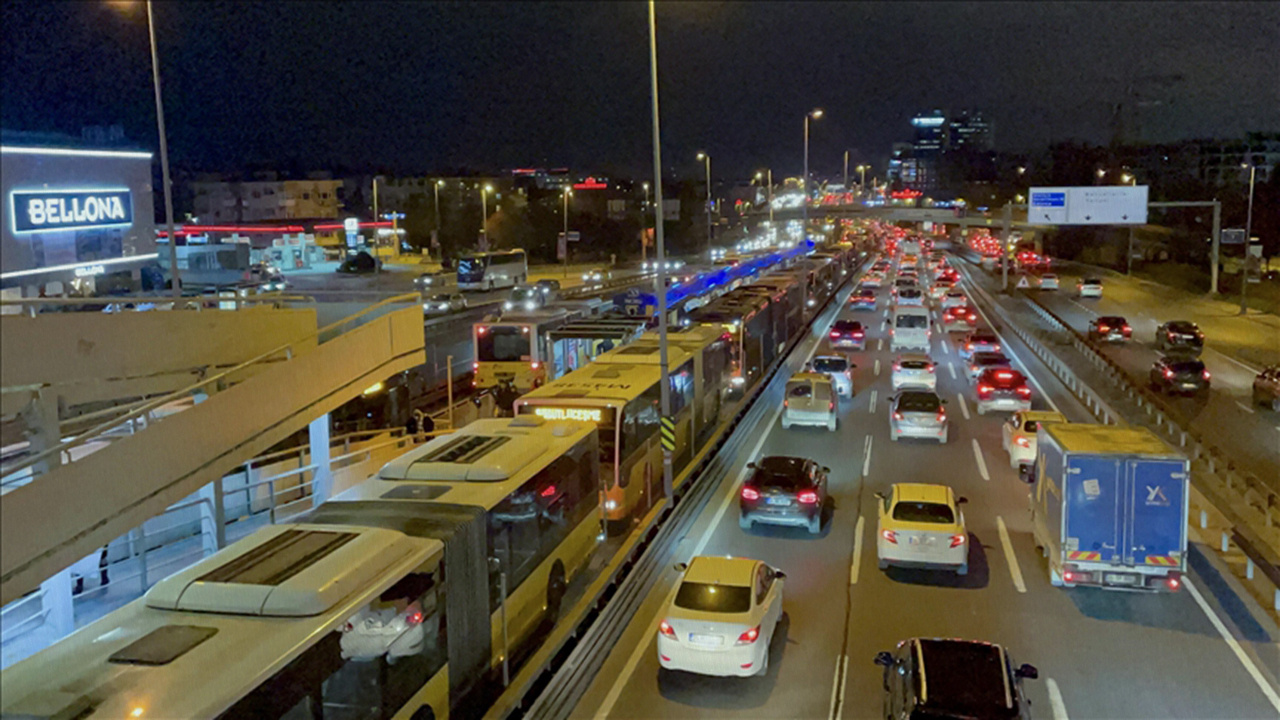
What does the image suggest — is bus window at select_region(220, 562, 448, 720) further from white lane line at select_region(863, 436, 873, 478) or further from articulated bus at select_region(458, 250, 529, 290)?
articulated bus at select_region(458, 250, 529, 290)

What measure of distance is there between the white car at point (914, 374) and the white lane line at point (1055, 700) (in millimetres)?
18462

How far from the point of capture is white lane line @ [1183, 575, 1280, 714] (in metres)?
11.0

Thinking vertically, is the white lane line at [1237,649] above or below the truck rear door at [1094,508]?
below

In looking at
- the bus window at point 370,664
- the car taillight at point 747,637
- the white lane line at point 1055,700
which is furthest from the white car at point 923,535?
the bus window at point 370,664

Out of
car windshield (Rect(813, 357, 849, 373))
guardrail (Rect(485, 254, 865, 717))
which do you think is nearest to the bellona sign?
guardrail (Rect(485, 254, 865, 717))

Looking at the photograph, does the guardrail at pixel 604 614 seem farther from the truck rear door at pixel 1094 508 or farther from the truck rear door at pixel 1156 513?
the truck rear door at pixel 1156 513

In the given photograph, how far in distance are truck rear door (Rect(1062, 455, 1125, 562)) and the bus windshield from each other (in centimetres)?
1743

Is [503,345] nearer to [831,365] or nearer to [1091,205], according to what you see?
[831,365]

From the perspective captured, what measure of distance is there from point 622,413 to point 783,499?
3225 millimetres

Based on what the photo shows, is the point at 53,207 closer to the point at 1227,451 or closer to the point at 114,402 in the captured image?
the point at 114,402

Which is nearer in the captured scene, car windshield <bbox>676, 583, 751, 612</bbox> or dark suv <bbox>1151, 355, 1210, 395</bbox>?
car windshield <bbox>676, 583, 751, 612</bbox>

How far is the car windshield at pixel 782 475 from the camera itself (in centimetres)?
1677

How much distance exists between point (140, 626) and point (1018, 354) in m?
37.1

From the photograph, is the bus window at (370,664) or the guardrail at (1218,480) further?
the guardrail at (1218,480)
